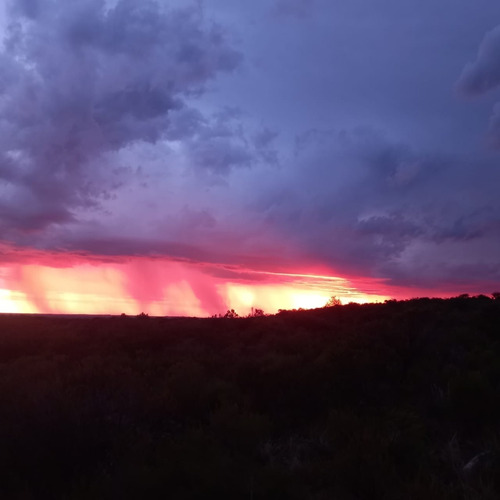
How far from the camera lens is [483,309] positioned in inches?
1010

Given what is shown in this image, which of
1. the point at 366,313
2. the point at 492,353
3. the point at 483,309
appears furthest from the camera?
the point at 366,313

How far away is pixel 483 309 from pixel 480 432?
48.6 ft

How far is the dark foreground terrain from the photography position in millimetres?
8461

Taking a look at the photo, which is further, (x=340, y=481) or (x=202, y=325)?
(x=202, y=325)

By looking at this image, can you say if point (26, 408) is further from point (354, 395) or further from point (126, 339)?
point (126, 339)

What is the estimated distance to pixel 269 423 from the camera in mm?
11695

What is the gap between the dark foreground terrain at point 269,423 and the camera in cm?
846

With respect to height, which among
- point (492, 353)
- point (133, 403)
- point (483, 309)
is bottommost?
point (133, 403)

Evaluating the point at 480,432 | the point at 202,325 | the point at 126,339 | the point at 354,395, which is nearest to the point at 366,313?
the point at 202,325

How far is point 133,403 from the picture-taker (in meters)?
11.9

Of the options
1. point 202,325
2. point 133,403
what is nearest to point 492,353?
point 133,403

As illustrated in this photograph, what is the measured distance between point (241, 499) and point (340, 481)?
68.4 inches

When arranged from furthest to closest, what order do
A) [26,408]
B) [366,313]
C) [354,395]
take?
[366,313] < [354,395] < [26,408]

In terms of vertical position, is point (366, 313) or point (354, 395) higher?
point (366, 313)
